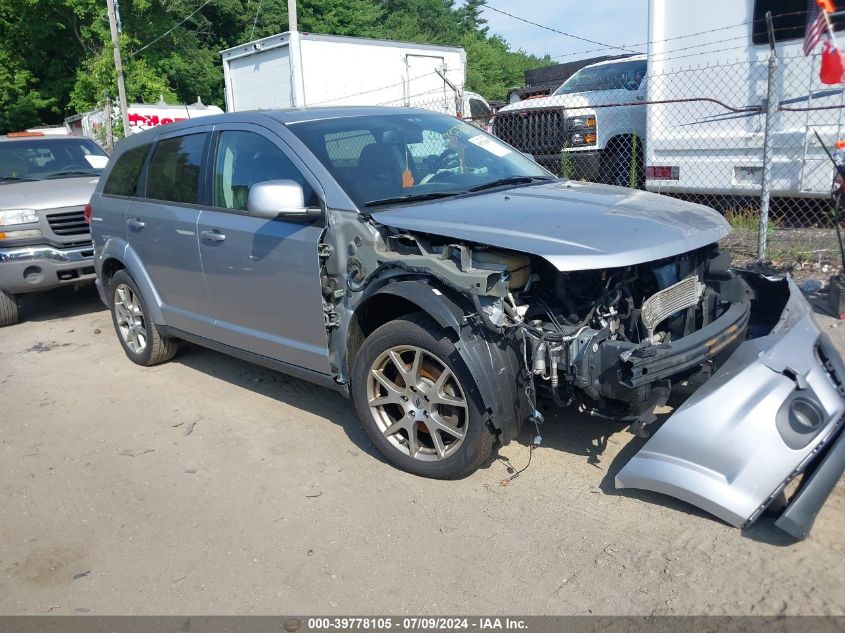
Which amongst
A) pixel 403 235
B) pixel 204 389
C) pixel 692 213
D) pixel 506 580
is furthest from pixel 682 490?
pixel 204 389

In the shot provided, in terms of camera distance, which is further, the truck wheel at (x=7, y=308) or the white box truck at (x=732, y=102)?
the truck wheel at (x=7, y=308)

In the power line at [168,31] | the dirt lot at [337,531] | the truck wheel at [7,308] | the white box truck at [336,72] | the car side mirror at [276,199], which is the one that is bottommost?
the dirt lot at [337,531]

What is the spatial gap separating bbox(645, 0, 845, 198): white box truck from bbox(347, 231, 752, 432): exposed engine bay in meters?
3.76

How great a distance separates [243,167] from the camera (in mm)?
4766

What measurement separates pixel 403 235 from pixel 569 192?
1.11m

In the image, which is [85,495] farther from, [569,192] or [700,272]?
[700,272]

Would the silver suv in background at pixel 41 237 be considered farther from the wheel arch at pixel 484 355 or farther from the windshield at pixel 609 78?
the windshield at pixel 609 78

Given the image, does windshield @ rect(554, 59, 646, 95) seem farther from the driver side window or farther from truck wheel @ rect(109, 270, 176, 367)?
truck wheel @ rect(109, 270, 176, 367)

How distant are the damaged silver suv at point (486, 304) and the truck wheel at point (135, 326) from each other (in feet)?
3.17

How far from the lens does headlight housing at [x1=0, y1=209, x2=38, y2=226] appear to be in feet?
25.5

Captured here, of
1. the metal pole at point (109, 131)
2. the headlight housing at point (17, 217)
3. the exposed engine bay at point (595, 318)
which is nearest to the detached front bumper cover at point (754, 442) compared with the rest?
the exposed engine bay at point (595, 318)

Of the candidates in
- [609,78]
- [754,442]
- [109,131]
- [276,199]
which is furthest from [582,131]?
[109,131]

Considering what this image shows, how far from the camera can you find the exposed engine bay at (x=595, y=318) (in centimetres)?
334

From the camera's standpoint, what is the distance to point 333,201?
4.12 meters
